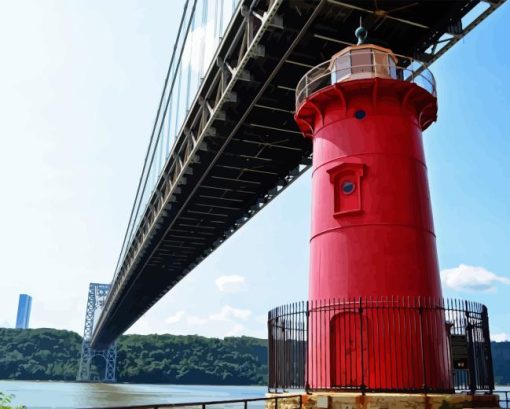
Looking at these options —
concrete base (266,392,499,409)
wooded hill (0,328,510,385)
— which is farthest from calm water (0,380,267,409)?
wooded hill (0,328,510,385)

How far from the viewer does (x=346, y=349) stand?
10375 mm

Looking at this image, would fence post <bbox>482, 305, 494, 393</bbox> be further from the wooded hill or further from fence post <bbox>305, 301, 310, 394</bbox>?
the wooded hill

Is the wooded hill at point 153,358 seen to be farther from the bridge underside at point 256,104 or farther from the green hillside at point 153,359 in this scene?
the bridge underside at point 256,104

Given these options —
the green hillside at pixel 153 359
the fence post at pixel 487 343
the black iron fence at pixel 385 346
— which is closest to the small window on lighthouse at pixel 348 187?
the black iron fence at pixel 385 346

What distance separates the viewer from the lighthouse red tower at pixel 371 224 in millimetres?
10148

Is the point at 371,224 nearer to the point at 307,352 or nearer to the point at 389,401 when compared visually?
the point at 307,352

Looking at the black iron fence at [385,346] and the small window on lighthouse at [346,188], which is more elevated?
the small window on lighthouse at [346,188]

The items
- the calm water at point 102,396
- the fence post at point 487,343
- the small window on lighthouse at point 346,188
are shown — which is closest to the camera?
the fence post at point 487,343

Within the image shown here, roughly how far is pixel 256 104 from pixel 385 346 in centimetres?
1107

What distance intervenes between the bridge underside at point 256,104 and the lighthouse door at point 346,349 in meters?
7.28

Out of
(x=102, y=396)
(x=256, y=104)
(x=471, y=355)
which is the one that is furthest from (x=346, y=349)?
(x=102, y=396)

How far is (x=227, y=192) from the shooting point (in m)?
29.7

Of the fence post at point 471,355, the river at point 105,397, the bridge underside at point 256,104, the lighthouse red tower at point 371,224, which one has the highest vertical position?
the bridge underside at point 256,104

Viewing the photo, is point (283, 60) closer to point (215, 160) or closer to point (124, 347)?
point (215, 160)
